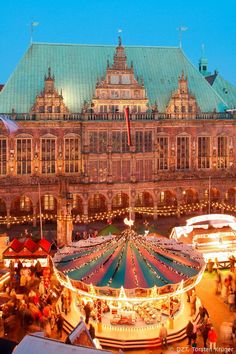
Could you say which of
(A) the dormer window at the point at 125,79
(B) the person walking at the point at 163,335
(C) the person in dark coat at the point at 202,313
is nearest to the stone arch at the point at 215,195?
(A) the dormer window at the point at 125,79

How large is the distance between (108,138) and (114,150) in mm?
1112

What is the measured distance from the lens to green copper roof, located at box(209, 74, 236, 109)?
51594 mm

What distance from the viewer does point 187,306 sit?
23656 millimetres

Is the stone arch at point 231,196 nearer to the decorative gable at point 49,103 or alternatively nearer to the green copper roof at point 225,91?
the green copper roof at point 225,91

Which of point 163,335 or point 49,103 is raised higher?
point 49,103

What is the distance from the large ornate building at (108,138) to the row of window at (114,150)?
0.08 meters

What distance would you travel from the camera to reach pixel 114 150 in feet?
148

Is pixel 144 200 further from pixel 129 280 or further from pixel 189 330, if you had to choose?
pixel 189 330

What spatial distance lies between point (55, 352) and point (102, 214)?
33.3 meters

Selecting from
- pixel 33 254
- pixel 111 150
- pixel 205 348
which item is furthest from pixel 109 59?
pixel 205 348

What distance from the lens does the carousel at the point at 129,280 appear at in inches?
804

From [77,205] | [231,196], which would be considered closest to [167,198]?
[231,196]

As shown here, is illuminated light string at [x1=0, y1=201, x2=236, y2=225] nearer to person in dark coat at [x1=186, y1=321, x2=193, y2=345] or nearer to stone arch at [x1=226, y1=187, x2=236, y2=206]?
stone arch at [x1=226, y1=187, x2=236, y2=206]

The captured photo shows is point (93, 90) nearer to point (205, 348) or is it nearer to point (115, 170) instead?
point (115, 170)
